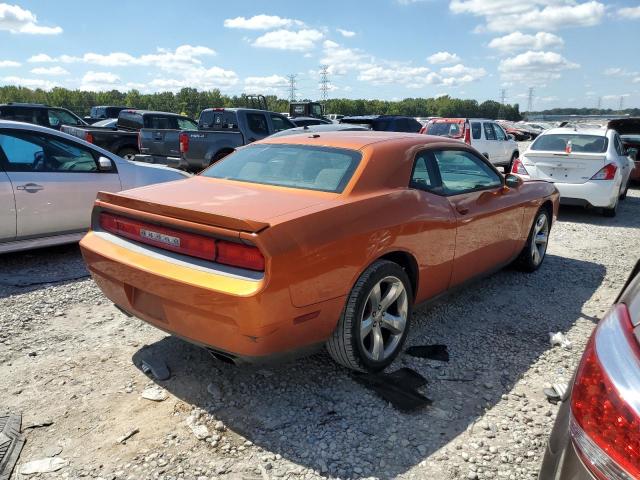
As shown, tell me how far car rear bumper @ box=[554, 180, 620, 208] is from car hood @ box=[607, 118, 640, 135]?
5.56 meters

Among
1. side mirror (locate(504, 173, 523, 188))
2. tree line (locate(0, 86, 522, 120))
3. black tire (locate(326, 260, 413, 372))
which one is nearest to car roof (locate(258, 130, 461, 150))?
side mirror (locate(504, 173, 523, 188))

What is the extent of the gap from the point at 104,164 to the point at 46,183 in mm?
706

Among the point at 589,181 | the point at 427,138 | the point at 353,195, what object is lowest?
Result: the point at 589,181

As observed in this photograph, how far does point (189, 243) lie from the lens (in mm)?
2863

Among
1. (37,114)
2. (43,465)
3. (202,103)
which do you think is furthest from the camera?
(202,103)


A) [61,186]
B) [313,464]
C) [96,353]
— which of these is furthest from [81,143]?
[313,464]

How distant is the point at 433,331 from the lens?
409 cm

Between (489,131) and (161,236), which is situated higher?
(489,131)

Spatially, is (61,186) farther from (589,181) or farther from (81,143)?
(589,181)

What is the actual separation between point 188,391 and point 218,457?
26.5 inches

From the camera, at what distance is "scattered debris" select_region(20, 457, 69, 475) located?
2455 millimetres

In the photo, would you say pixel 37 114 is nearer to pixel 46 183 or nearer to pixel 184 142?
pixel 184 142

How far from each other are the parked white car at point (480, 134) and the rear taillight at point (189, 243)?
38.0ft

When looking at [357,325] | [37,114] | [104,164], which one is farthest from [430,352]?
[37,114]
